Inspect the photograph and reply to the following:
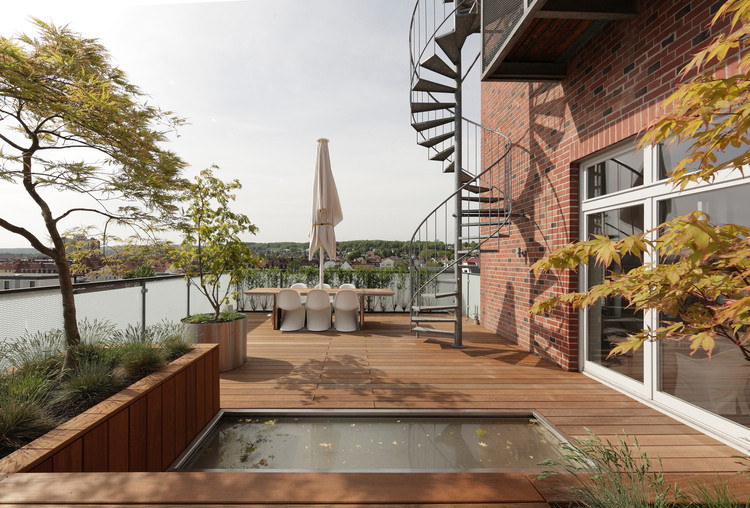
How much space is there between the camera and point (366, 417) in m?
2.80

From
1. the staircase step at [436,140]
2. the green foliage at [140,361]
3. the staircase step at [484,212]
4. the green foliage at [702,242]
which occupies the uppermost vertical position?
the staircase step at [436,140]

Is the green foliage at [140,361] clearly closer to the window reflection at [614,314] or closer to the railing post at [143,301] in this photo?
the railing post at [143,301]

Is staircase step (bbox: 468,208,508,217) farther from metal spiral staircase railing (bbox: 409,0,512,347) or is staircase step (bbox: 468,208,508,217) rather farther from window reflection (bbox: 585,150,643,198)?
window reflection (bbox: 585,150,643,198)

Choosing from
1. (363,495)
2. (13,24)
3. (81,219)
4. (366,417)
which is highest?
(13,24)

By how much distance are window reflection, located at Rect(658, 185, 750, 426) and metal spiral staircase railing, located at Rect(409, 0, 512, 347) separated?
2316 mm

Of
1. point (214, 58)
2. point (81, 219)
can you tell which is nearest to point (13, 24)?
point (81, 219)

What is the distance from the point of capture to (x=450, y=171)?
5.95 metres

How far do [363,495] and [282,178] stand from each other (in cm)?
881

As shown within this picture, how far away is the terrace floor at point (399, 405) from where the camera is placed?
1207mm

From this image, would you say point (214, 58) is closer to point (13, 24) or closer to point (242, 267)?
point (242, 267)

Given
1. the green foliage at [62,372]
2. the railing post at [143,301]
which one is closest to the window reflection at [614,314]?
the green foliage at [62,372]

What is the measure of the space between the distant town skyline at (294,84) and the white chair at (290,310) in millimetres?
979

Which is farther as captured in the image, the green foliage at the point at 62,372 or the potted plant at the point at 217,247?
the potted plant at the point at 217,247

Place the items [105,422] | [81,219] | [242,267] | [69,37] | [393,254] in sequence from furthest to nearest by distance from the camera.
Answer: [393,254], [242,267], [81,219], [69,37], [105,422]
